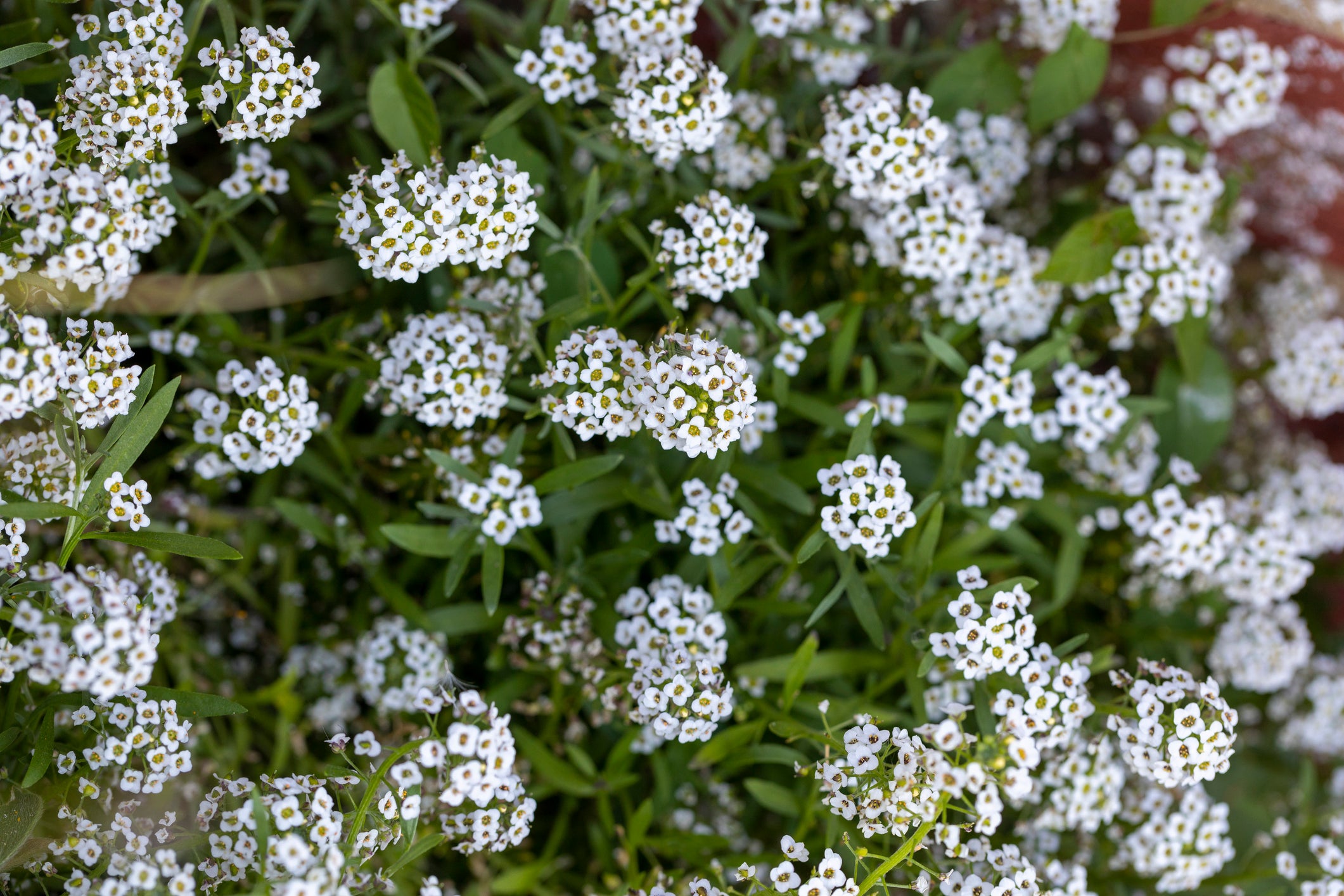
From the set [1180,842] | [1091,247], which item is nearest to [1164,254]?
[1091,247]

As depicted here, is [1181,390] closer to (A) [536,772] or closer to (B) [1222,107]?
(B) [1222,107]

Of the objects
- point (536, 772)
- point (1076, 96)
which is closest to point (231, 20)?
point (536, 772)

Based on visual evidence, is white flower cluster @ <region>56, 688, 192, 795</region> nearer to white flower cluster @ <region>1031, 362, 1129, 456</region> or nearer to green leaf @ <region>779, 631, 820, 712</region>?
green leaf @ <region>779, 631, 820, 712</region>

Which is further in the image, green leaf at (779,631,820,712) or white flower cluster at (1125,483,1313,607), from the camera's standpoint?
white flower cluster at (1125,483,1313,607)

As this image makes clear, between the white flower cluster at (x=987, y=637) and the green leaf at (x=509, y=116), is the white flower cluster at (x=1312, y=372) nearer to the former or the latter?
the white flower cluster at (x=987, y=637)

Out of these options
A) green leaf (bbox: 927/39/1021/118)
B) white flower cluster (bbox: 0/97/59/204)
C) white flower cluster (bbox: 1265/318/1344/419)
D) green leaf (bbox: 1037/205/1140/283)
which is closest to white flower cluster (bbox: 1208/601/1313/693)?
white flower cluster (bbox: 1265/318/1344/419)

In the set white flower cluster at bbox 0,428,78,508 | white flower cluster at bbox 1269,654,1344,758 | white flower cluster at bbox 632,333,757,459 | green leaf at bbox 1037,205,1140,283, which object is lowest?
white flower cluster at bbox 1269,654,1344,758
